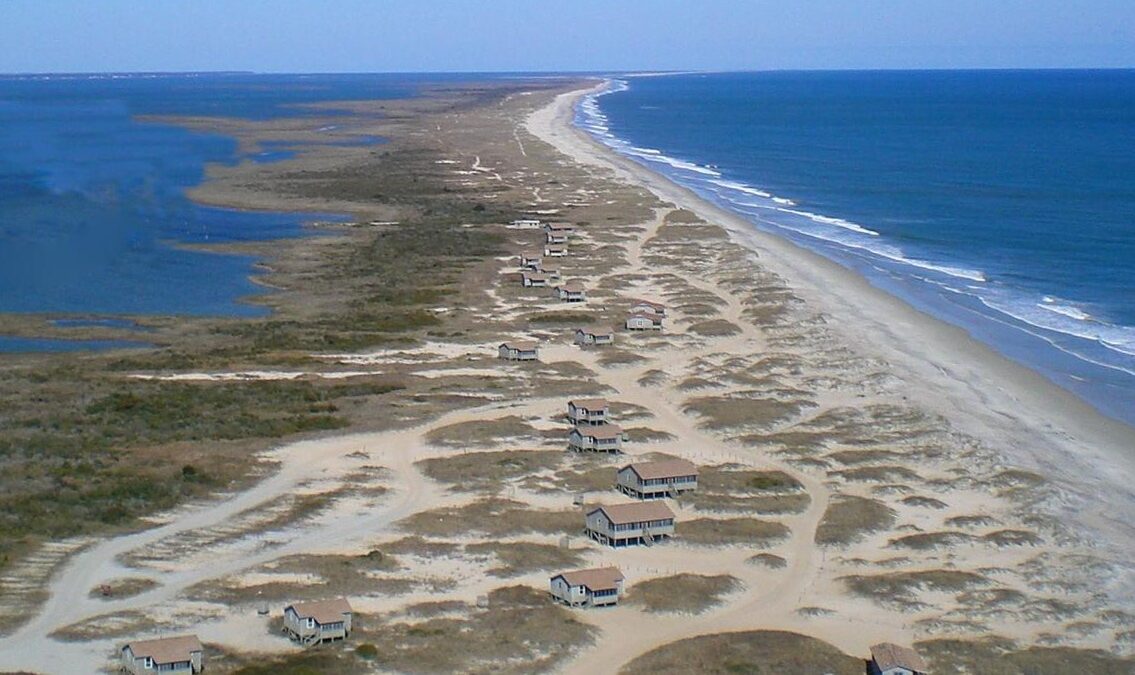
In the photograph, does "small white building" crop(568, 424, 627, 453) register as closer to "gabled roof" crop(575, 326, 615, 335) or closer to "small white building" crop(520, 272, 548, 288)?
"gabled roof" crop(575, 326, 615, 335)

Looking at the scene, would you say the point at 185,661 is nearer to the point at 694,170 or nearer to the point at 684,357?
the point at 684,357

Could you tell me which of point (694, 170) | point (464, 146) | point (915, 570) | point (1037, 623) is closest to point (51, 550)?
point (915, 570)

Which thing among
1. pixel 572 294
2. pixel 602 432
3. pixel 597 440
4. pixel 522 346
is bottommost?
pixel 597 440

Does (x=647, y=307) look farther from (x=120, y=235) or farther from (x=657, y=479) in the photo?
(x=120, y=235)

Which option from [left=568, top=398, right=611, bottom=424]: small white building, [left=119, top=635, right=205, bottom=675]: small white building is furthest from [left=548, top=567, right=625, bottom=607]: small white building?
[left=568, top=398, right=611, bottom=424]: small white building

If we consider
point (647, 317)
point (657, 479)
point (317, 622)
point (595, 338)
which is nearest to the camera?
point (317, 622)

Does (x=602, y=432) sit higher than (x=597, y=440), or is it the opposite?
(x=602, y=432)

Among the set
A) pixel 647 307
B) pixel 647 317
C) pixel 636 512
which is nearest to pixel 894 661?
pixel 636 512
